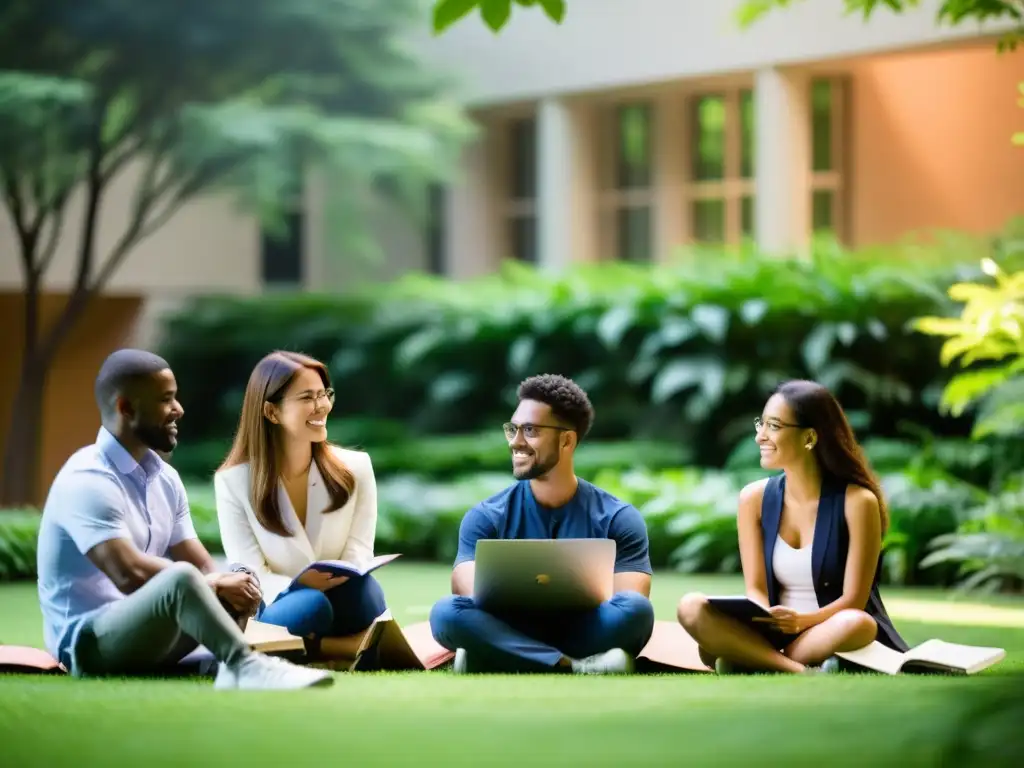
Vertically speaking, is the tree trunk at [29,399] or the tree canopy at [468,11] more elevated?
the tree canopy at [468,11]

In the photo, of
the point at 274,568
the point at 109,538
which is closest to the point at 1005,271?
the point at 274,568

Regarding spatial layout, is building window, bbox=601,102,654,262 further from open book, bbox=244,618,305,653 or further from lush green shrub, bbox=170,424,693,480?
open book, bbox=244,618,305,653

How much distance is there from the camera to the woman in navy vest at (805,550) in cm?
650

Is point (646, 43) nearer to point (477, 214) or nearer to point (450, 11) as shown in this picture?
point (477, 214)

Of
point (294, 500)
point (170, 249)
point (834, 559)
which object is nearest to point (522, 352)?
point (170, 249)

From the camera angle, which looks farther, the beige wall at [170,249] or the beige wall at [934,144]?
the beige wall at [170,249]

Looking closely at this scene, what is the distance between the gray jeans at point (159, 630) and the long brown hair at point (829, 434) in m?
2.24

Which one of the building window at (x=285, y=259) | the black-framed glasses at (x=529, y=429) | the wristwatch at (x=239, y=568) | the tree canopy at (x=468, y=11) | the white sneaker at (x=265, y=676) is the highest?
the tree canopy at (x=468, y=11)

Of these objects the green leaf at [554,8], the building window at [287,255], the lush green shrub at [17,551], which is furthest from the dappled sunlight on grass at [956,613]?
the building window at [287,255]

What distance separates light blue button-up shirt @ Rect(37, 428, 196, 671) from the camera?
6039 millimetres

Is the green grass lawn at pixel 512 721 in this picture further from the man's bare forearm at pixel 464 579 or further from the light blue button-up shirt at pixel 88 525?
the man's bare forearm at pixel 464 579

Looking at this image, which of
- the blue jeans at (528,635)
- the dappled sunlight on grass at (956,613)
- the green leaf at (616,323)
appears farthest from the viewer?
the green leaf at (616,323)

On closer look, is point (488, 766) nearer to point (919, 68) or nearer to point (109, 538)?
point (109, 538)

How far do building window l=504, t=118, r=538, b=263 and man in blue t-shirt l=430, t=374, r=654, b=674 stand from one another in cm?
1571
